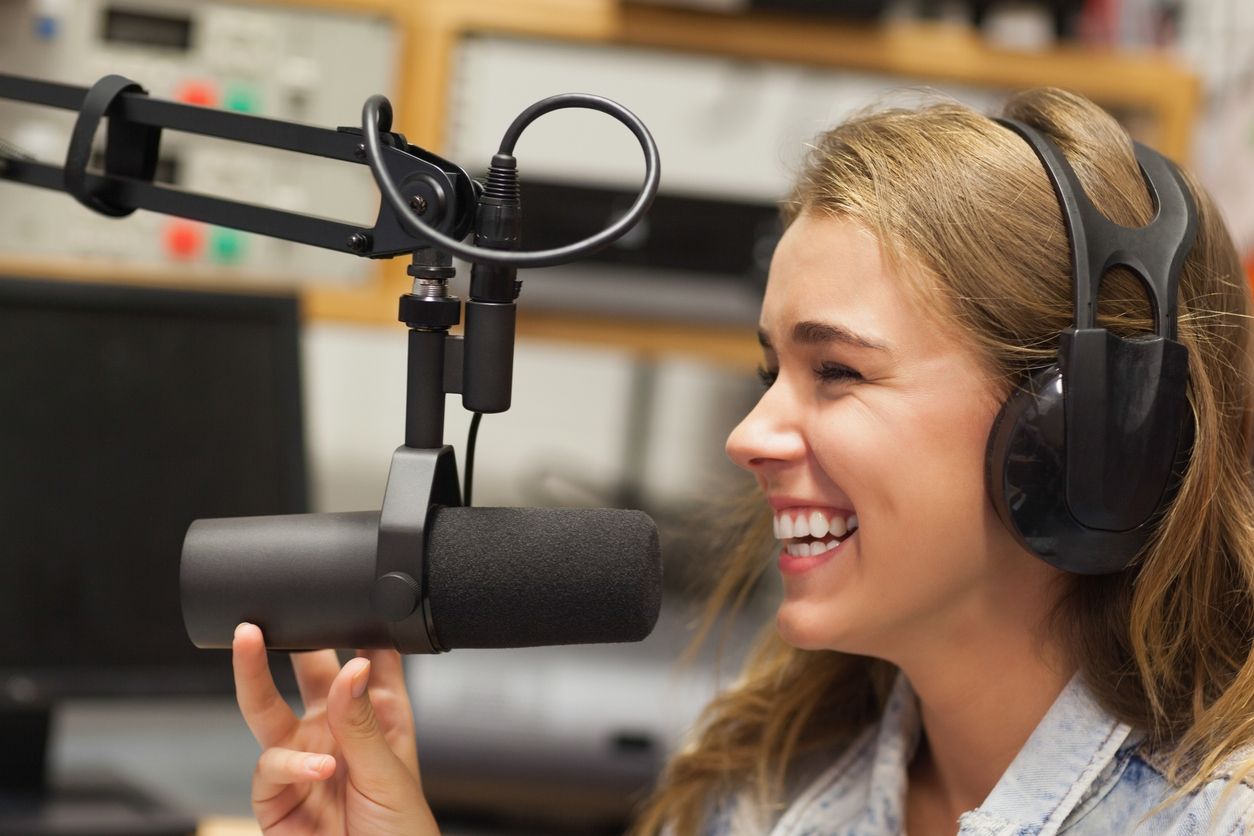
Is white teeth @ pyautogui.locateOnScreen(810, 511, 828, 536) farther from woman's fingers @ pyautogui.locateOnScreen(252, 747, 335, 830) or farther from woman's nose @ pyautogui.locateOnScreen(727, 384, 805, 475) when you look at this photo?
woman's fingers @ pyautogui.locateOnScreen(252, 747, 335, 830)

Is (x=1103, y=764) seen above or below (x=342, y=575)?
below

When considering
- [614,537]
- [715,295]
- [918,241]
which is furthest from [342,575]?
[715,295]

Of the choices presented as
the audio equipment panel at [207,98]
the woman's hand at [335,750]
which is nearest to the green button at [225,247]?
the audio equipment panel at [207,98]

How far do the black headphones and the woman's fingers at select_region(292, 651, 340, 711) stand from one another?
0.50m

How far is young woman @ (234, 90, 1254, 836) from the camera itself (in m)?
0.84

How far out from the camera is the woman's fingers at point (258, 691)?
27.3 inches

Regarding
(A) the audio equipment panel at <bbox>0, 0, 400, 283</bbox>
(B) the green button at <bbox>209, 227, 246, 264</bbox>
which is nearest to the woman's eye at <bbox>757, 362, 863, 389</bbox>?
(A) the audio equipment panel at <bbox>0, 0, 400, 283</bbox>

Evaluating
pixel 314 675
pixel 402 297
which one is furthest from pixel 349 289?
pixel 402 297

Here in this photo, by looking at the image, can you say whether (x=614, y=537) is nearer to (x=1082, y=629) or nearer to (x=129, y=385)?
(x=1082, y=629)

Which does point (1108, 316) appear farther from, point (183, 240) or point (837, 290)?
point (183, 240)

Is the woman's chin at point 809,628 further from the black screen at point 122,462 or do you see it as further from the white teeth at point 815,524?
the black screen at point 122,462

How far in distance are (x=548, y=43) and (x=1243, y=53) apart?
103 centimetres

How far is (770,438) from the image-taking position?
0.88 m

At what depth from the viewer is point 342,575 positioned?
67cm
